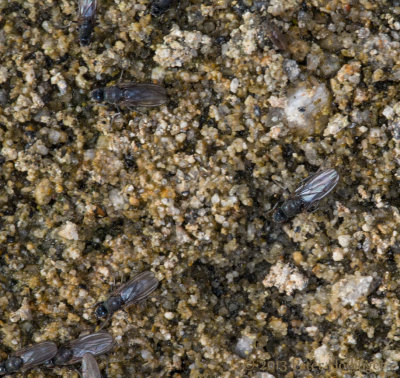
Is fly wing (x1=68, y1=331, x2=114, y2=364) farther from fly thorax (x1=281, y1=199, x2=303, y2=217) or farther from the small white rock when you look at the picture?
fly thorax (x1=281, y1=199, x2=303, y2=217)

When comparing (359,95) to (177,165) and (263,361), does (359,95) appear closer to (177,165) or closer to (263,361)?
(177,165)

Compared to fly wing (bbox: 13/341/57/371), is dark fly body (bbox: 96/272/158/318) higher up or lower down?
higher up

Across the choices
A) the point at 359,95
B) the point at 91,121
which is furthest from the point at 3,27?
the point at 359,95

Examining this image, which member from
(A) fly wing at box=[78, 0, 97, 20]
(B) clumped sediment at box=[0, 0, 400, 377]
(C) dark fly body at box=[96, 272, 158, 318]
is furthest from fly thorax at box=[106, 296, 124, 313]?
(A) fly wing at box=[78, 0, 97, 20]

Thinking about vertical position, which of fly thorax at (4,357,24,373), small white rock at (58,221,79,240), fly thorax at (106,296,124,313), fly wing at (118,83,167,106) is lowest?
fly thorax at (4,357,24,373)

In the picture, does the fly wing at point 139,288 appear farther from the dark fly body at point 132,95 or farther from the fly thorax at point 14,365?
the dark fly body at point 132,95

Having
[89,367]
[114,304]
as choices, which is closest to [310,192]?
[114,304]

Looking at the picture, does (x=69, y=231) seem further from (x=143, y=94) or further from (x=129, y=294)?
(x=143, y=94)
